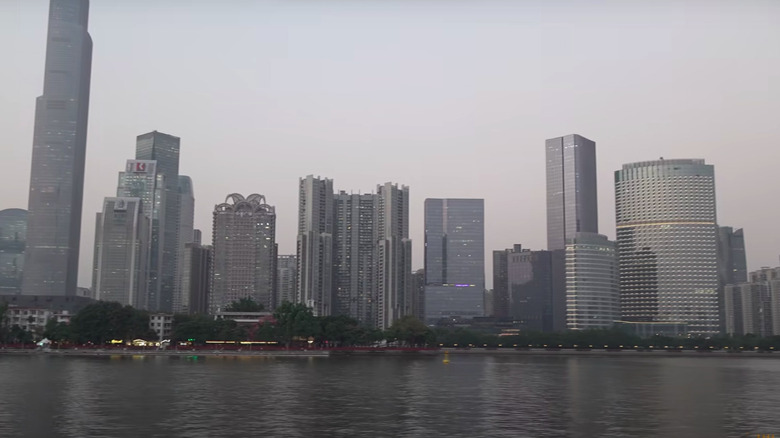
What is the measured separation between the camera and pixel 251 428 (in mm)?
58531

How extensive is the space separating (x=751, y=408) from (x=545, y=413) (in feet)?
78.6

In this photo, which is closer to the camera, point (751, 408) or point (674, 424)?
point (674, 424)

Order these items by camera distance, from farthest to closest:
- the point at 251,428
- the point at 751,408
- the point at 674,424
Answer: the point at 751,408 < the point at 674,424 < the point at 251,428

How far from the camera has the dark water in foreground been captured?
58.9 meters

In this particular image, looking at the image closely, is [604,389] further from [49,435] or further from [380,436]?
[49,435]

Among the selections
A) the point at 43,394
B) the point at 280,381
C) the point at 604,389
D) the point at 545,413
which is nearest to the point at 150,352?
the point at 280,381

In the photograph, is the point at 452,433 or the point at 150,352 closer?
the point at 452,433

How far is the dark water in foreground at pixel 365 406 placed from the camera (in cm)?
5891

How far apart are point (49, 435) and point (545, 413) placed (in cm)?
4266

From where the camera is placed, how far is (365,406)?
246 ft

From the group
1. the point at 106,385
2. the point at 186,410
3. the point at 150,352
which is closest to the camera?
the point at 186,410

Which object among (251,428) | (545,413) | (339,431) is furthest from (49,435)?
(545,413)

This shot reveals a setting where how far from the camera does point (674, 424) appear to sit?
2534 inches

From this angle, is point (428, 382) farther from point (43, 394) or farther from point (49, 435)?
point (49, 435)
